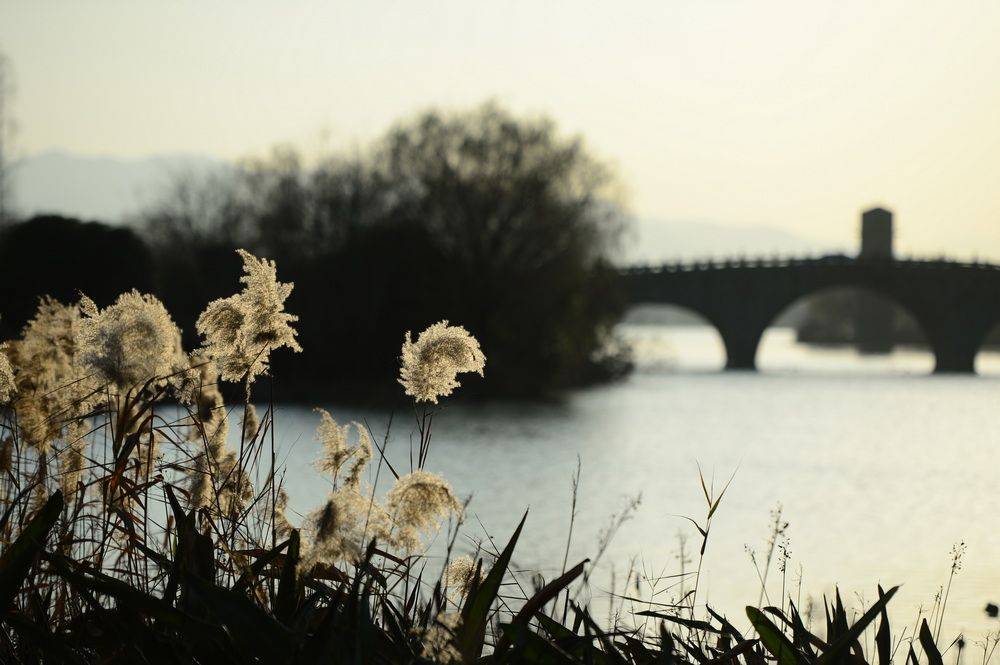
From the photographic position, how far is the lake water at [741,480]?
12.0 meters

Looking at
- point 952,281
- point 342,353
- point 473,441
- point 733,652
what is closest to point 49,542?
point 733,652

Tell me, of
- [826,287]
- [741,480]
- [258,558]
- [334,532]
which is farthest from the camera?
[826,287]

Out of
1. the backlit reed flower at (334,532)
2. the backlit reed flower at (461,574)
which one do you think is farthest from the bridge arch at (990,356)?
the backlit reed flower at (334,532)

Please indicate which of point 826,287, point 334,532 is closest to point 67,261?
point 334,532

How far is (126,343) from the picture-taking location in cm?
271

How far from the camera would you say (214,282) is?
33531 mm

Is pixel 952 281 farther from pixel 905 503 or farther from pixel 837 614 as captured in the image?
pixel 837 614

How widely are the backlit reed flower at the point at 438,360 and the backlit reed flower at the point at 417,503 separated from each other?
332mm

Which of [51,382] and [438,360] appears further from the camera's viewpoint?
[51,382]

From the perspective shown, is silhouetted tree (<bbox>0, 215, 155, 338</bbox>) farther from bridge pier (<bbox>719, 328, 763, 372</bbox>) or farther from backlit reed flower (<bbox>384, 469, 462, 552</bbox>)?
bridge pier (<bbox>719, 328, 763, 372</bbox>)

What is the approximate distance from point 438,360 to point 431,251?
30.0 meters

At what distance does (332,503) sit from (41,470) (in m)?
1.54

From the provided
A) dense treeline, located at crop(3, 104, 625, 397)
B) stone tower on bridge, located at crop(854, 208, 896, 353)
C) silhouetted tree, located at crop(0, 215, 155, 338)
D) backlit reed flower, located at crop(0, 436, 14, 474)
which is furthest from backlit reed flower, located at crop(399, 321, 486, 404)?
stone tower on bridge, located at crop(854, 208, 896, 353)

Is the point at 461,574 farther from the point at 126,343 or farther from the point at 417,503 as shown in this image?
the point at 126,343
